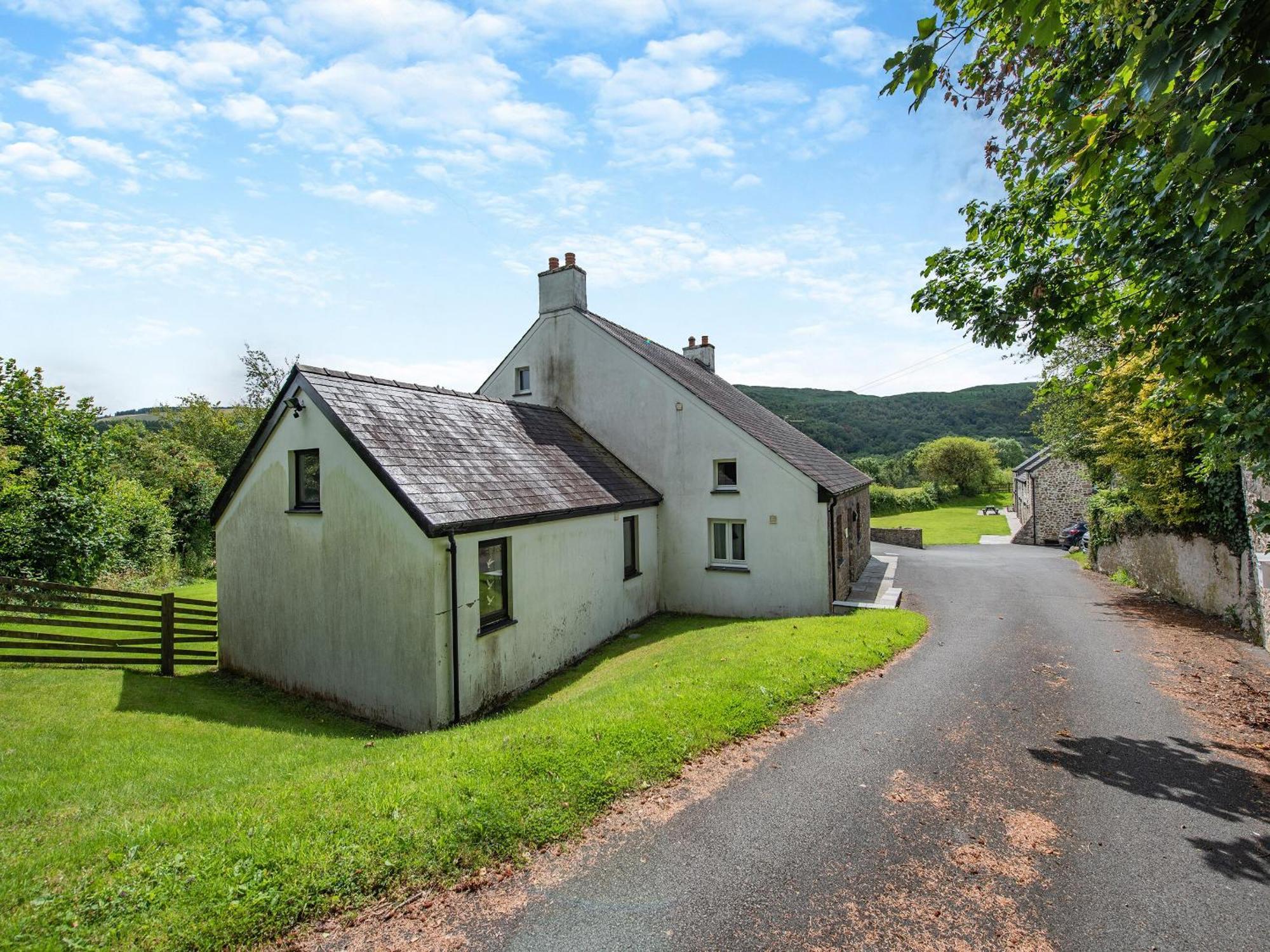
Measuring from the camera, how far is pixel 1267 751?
6.65 m

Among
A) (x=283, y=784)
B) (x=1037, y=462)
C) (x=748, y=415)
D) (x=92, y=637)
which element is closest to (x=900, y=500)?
(x=1037, y=462)

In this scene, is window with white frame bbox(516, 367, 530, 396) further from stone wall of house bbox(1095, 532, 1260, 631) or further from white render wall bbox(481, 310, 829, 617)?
stone wall of house bbox(1095, 532, 1260, 631)

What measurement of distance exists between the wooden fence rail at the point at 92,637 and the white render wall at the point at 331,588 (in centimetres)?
86

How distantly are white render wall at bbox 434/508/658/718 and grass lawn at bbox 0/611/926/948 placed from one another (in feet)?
2.72

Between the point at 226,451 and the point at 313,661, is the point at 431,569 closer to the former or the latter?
the point at 313,661

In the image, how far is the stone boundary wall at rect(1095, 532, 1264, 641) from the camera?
1268 centimetres

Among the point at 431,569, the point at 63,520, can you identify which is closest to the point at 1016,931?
the point at 431,569

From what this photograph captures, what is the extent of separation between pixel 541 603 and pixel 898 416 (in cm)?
10557

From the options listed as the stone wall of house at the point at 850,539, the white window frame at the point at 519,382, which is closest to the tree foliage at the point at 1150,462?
the stone wall of house at the point at 850,539

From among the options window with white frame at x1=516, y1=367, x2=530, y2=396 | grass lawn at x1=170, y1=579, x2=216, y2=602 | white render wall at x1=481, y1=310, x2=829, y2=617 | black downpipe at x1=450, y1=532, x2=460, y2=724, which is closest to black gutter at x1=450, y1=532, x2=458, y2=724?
black downpipe at x1=450, y1=532, x2=460, y2=724

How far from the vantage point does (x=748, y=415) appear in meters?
19.9

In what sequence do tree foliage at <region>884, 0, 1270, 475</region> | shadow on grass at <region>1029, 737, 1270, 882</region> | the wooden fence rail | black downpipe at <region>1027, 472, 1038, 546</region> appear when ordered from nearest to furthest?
tree foliage at <region>884, 0, 1270, 475</region> → shadow on grass at <region>1029, 737, 1270, 882</region> → the wooden fence rail → black downpipe at <region>1027, 472, 1038, 546</region>

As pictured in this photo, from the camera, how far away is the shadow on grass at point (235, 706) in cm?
926

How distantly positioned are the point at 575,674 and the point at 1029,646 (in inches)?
348
